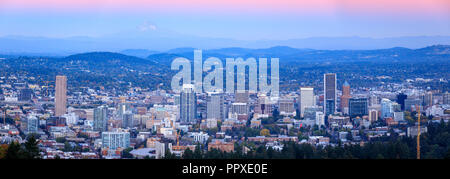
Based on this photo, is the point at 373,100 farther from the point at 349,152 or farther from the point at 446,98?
the point at 349,152

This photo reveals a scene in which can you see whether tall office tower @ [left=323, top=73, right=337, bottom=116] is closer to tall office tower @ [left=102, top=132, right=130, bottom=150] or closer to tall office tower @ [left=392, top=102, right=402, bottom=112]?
tall office tower @ [left=392, top=102, right=402, bottom=112]

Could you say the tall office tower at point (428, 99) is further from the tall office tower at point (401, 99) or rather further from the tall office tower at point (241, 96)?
the tall office tower at point (241, 96)

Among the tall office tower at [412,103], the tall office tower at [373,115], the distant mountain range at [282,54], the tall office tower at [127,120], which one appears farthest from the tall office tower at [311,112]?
the tall office tower at [127,120]

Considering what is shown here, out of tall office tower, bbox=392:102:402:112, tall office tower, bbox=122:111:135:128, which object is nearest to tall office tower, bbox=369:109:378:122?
tall office tower, bbox=392:102:402:112

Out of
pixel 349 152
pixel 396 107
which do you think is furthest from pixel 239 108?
pixel 349 152

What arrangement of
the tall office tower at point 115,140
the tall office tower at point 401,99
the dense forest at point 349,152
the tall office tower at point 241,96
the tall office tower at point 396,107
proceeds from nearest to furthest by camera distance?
1. the dense forest at point 349,152
2. the tall office tower at point 115,140
3. the tall office tower at point 396,107
4. the tall office tower at point 401,99
5. the tall office tower at point 241,96
